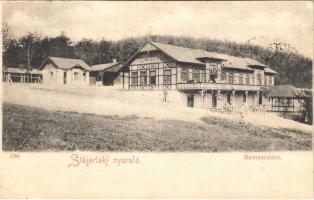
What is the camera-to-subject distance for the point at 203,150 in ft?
14.4

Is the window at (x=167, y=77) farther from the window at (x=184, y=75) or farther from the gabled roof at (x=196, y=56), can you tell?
the gabled roof at (x=196, y=56)

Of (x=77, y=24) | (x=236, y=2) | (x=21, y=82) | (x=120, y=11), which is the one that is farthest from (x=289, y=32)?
(x=21, y=82)

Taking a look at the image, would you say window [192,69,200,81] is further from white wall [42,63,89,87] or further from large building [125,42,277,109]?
white wall [42,63,89,87]

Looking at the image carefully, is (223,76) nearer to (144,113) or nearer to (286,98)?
(286,98)

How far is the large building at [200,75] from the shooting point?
5.03 meters

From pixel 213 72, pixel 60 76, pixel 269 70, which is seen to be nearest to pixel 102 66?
pixel 60 76

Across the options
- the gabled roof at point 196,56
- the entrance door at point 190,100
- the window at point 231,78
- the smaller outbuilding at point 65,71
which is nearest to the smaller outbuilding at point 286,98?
the gabled roof at point 196,56

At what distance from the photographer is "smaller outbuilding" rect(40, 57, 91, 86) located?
4.62 meters

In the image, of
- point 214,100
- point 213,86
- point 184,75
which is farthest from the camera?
point 184,75

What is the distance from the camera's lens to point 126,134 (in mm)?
4414

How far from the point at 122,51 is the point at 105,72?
0.43m

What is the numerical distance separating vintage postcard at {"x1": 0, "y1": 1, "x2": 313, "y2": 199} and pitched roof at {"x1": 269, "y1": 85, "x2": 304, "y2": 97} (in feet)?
0.05

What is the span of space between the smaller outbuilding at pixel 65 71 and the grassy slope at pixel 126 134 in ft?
1.53

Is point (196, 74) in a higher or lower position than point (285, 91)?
higher
